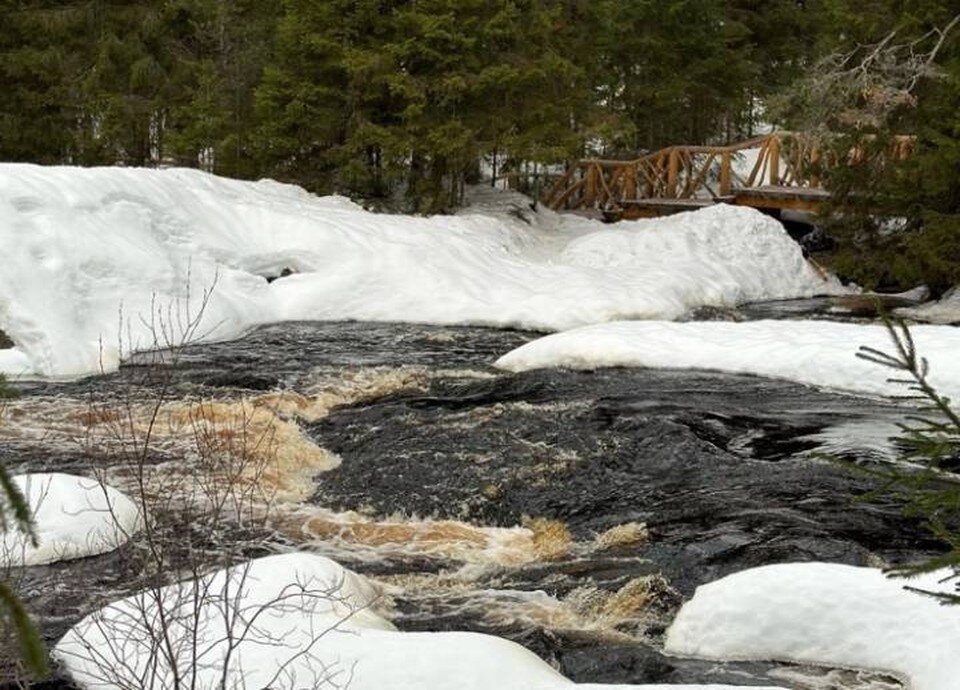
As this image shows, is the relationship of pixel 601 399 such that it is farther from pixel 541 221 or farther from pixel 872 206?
pixel 541 221

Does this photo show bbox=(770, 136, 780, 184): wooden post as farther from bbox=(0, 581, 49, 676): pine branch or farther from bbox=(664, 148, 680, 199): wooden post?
bbox=(0, 581, 49, 676): pine branch

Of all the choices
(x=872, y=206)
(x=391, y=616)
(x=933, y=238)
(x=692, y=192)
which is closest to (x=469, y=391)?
(x=391, y=616)

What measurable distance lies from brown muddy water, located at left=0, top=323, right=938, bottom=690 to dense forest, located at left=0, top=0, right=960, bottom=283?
7689 mm

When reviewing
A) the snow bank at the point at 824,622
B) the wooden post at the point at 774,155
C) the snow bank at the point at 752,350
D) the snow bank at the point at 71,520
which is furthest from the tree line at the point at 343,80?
the snow bank at the point at 824,622

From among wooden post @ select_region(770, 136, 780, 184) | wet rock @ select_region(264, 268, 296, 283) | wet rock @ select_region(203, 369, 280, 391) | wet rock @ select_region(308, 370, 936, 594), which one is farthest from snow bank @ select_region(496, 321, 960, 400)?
wooden post @ select_region(770, 136, 780, 184)

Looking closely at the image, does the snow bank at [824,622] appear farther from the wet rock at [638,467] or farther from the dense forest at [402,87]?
the dense forest at [402,87]

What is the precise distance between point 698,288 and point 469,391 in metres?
7.57

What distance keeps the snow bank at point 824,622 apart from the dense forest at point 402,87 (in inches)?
443

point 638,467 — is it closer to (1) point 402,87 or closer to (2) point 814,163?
(1) point 402,87

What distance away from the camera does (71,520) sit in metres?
6.62

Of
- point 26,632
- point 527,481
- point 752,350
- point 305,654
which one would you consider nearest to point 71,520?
point 305,654

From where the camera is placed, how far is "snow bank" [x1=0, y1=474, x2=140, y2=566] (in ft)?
20.8

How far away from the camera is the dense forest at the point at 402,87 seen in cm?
1731

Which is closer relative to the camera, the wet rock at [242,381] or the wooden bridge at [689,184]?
the wet rock at [242,381]
